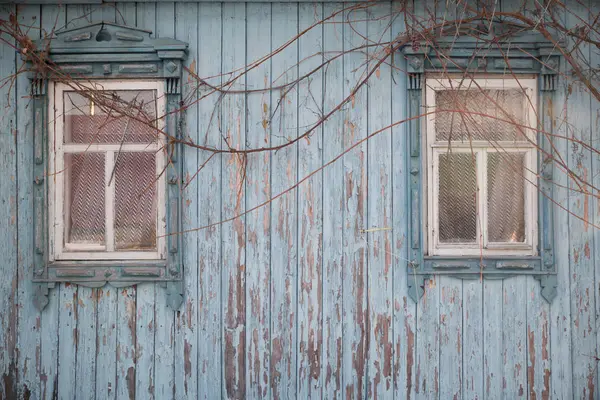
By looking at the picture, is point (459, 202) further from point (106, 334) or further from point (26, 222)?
point (26, 222)

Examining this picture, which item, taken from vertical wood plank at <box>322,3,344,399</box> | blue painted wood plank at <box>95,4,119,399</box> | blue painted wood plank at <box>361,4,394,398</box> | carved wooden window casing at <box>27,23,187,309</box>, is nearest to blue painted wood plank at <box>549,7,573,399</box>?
blue painted wood plank at <box>361,4,394,398</box>

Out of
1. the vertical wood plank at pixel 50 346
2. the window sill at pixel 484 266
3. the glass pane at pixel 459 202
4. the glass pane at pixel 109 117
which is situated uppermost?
the glass pane at pixel 109 117

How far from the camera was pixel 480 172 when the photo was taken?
310 cm

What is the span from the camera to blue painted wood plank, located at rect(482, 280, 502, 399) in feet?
9.96

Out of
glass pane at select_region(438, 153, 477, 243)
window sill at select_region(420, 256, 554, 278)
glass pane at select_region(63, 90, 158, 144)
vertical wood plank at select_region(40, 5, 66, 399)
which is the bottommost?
vertical wood plank at select_region(40, 5, 66, 399)

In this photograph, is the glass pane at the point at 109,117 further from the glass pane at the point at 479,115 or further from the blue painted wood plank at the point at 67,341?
the glass pane at the point at 479,115

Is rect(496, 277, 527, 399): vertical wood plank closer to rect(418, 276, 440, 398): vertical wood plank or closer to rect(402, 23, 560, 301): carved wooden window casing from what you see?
rect(402, 23, 560, 301): carved wooden window casing

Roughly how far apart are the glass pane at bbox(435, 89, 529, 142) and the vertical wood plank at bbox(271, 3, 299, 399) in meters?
0.96

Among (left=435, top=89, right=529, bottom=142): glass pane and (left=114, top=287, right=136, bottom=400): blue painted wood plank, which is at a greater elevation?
(left=435, top=89, right=529, bottom=142): glass pane


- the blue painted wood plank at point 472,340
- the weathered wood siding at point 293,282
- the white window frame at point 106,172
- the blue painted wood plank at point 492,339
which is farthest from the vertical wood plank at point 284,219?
the blue painted wood plank at point 492,339

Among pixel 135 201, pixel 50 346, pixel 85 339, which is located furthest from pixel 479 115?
pixel 50 346

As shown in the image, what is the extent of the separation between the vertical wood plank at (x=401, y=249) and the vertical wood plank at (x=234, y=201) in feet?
3.17

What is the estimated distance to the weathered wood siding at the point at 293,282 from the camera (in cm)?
303

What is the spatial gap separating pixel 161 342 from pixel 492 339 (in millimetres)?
2108
